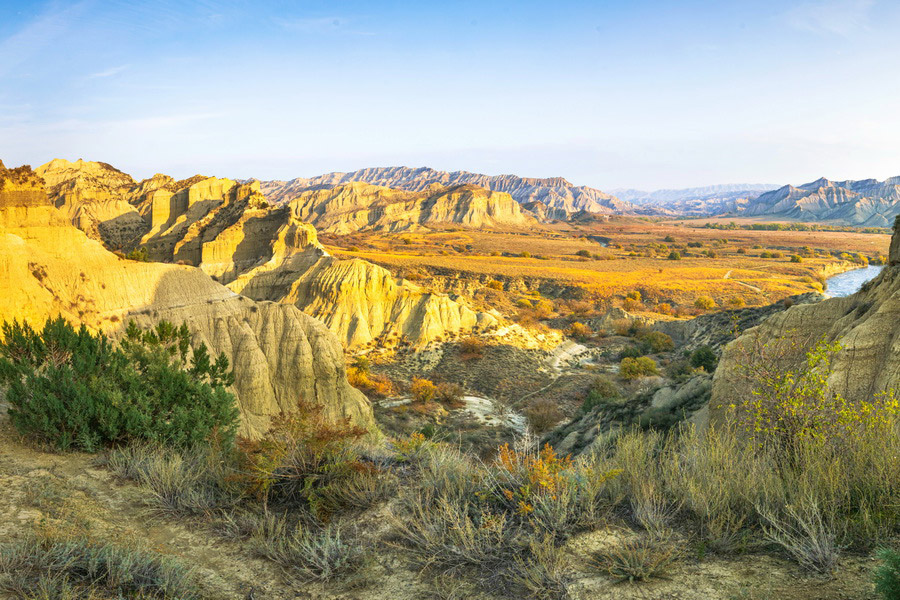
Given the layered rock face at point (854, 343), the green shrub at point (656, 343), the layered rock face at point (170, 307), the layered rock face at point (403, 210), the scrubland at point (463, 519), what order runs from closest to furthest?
1. the scrubland at point (463, 519)
2. the layered rock face at point (854, 343)
3. the layered rock face at point (170, 307)
4. the green shrub at point (656, 343)
5. the layered rock face at point (403, 210)

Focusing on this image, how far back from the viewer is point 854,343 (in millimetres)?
9789

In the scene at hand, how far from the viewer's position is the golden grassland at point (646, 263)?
6669 centimetres

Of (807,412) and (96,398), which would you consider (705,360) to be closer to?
(807,412)

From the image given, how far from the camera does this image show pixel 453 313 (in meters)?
43.1

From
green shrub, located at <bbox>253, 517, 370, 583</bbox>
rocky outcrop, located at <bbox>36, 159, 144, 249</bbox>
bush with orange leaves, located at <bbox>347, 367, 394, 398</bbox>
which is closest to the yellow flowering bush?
green shrub, located at <bbox>253, 517, 370, 583</bbox>

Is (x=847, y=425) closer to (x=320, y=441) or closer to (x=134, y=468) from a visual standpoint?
(x=320, y=441)

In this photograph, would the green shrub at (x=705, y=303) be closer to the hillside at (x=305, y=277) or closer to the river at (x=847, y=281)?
the river at (x=847, y=281)

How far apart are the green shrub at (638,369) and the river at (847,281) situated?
37.8 meters

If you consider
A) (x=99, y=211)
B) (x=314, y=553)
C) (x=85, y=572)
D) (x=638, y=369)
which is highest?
(x=99, y=211)

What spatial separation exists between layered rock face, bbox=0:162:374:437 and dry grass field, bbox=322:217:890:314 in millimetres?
43654

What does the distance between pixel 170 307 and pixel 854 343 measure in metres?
24.5

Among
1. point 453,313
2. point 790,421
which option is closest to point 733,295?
point 453,313

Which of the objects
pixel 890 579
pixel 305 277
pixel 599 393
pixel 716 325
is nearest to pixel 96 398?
pixel 890 579

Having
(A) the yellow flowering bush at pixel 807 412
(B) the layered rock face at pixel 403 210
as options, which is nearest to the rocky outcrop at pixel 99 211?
(A) the yellow flowering bush at pixel 807 412
